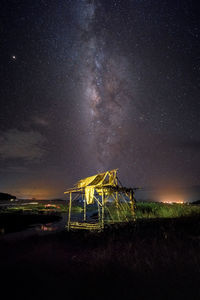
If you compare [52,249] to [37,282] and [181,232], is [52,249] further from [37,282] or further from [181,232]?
[181,232]

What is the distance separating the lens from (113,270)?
6684 millimetres

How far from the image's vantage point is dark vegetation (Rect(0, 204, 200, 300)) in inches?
207

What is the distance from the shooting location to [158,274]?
233 inches

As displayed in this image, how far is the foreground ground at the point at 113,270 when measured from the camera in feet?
17.3

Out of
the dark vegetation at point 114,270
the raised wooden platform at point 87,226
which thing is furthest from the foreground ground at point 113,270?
the raised wooden platform at point 87,226

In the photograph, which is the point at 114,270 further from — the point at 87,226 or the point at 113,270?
the point at 87,226

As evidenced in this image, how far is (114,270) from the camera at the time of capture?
6.67 metres

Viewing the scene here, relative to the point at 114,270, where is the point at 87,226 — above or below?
above

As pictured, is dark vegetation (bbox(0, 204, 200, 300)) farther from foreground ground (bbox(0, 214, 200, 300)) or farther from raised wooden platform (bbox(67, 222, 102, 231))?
raised wooden platform (bbox(67, 222, 102, 231))

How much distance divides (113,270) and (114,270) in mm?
41

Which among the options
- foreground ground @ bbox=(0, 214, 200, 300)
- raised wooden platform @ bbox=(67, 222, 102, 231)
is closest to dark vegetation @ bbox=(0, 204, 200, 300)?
foreground ground @ bbox=(0, 214, 200, 300)

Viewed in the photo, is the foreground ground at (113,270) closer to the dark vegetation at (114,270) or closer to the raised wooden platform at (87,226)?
the dark vegetation at (114,270)

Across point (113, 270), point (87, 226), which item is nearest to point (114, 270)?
point (113, 270)

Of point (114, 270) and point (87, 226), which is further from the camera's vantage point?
point (87, 226)
